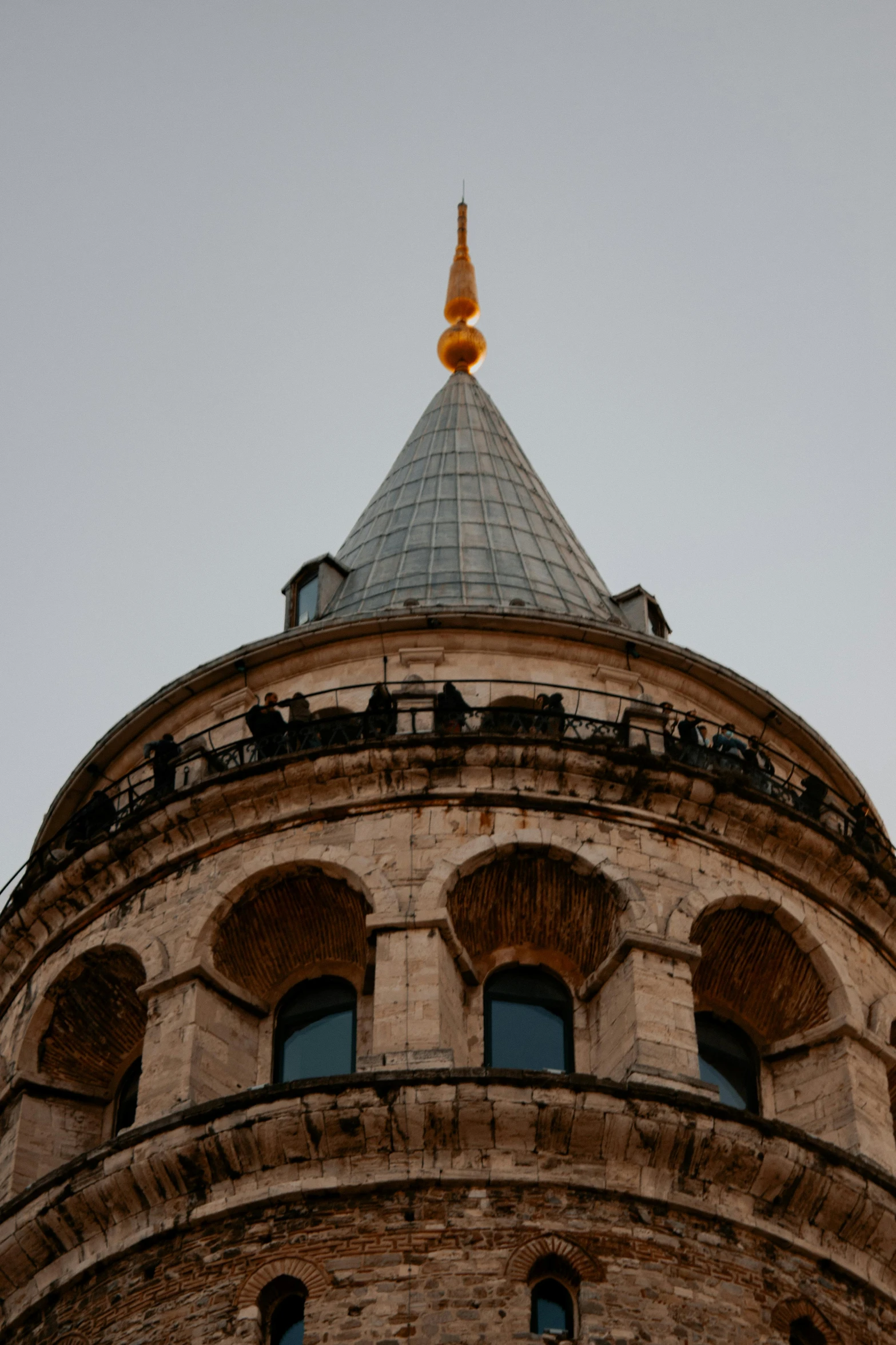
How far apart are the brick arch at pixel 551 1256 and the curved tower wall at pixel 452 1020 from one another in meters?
0.03

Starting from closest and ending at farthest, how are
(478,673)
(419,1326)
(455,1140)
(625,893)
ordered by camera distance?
(419,1326), (455,1140), (625,893), (478,673)

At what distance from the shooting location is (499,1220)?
26.1 m

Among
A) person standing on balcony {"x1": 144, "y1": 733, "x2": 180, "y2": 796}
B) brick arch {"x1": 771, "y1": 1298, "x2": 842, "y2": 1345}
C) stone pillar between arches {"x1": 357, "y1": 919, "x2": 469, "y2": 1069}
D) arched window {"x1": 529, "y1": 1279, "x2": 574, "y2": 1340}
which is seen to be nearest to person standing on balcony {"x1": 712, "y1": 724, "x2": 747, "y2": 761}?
stone pillar between arches {"x1": 357, "y1": 919, "x2": 469, "y2": 1069}

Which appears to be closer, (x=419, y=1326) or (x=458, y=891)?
(x=419, y=1326)

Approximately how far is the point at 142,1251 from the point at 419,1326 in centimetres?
320

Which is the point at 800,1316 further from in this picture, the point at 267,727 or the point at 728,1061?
the point at 267,727

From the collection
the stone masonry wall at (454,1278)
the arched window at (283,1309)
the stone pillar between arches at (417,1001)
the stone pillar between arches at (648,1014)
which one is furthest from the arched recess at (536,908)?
the arched window at (283,1309)

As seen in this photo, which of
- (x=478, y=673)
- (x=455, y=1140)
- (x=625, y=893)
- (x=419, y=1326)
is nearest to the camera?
(x=419, y=1326)

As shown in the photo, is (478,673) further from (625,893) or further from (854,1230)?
(854,1230)

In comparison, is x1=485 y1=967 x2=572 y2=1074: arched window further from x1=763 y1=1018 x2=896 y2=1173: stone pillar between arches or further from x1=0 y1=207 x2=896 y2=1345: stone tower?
x1=763 y1=1018 x2=896 y2=1173: stone pillar between arches

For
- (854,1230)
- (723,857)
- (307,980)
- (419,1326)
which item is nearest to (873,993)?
(723,857)

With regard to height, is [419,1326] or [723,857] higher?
[723,857]

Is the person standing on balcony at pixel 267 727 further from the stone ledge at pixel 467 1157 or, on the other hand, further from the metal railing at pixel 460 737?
the stone ledge at pixel 467 1157

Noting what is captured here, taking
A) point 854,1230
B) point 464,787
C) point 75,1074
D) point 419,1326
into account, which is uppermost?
point 464,787
